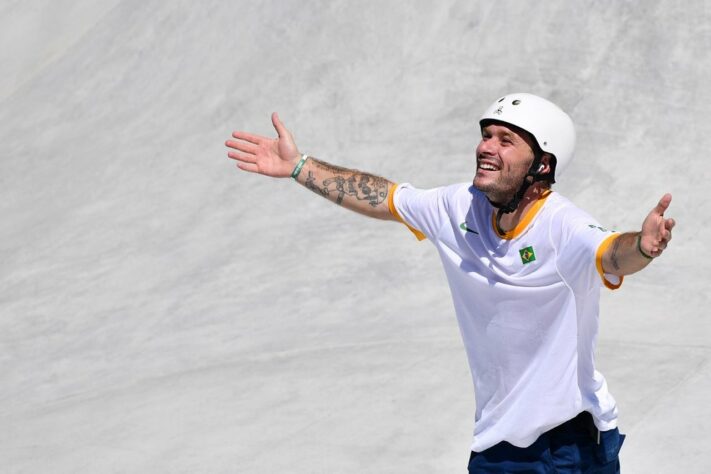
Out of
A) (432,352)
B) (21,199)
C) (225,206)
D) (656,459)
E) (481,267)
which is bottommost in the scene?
(656,459)

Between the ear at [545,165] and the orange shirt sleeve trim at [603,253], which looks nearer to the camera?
the orange shirt sleeve trim at [603,253]

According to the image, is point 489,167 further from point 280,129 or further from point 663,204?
point 280,129

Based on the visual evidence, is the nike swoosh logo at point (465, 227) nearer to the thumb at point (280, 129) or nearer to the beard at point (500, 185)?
the beard at point (500, 185)

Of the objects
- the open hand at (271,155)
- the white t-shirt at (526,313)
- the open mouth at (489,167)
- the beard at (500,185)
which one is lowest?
the white t-shirt at (526,313)

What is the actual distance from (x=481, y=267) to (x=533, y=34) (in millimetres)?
7046

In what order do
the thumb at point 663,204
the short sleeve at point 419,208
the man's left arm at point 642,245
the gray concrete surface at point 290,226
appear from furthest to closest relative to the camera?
the gray concrete surface at point 290,226 → the short sleeve at point 419,208 → the man's left arm at point 642,245 → the thumb at point 663,204

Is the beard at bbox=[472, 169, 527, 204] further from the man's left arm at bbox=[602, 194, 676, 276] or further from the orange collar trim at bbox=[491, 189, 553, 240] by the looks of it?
the man's left arm at bbox=[602, 194, 676, 276]

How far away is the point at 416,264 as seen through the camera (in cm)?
866

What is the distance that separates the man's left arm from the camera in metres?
3.44

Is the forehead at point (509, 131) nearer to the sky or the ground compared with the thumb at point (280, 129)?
nearer to the ground

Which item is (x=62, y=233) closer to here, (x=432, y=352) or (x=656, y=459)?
(x=432, y=352)

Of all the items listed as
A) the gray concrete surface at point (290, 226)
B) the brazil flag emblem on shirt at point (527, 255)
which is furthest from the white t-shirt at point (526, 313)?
the gray concrete surface at point (290, 226)

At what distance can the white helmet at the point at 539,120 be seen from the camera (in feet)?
13.2

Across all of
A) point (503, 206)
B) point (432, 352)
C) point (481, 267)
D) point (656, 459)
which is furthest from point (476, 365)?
point (432, 352)
